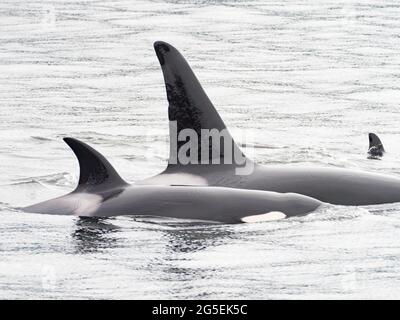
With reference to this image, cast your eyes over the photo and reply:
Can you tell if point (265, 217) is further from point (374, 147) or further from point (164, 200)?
point (374, 147)

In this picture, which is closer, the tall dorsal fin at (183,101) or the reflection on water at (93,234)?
the reflection on water at (93,234)

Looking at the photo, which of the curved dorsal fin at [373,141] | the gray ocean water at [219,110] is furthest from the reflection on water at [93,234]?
the curved dorsal fin at [373,141]

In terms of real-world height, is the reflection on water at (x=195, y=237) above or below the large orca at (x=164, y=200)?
below

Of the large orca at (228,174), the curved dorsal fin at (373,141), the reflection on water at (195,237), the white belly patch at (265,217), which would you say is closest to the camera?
the reflection on water at (195,237)

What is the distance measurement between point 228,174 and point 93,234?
2133mm

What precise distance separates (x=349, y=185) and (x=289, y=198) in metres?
1.01

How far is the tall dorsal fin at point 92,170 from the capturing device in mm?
Result: 11523

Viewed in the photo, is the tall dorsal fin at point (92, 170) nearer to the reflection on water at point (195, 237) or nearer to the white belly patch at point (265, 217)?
the reflection on water at point (195, 237)

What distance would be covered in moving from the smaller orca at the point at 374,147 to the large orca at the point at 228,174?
230cm

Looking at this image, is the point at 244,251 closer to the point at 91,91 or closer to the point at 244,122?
the point at 244,122

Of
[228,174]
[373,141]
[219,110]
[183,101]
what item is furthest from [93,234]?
[219,110]

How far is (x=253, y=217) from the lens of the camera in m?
11.2

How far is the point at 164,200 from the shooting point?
11.5m
